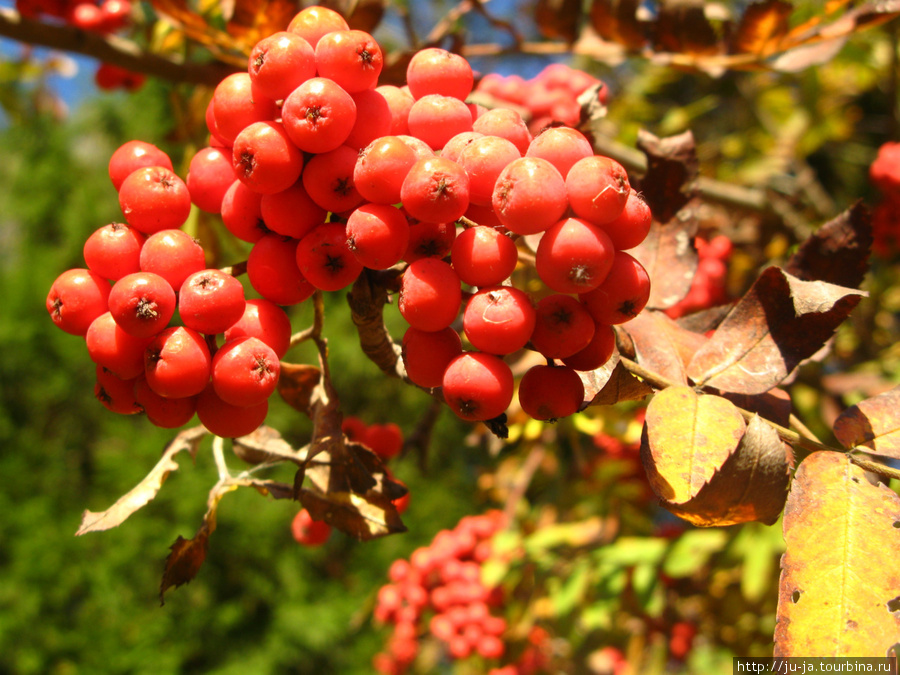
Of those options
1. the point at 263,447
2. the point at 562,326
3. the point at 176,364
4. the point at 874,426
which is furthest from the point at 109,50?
the point at 874,426

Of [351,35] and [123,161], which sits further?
[123,161]

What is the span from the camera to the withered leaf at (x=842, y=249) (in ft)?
3.14

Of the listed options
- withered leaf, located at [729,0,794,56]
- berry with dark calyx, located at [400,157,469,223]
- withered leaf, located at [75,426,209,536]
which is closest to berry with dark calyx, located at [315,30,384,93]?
berry with dark calyx, located at [400,157,469,223]

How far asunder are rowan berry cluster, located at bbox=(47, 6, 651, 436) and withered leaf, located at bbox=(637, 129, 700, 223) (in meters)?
0.35

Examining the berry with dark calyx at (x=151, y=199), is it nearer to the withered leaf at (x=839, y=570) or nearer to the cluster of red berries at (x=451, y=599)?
the withered leaf at (x=839, y=570)

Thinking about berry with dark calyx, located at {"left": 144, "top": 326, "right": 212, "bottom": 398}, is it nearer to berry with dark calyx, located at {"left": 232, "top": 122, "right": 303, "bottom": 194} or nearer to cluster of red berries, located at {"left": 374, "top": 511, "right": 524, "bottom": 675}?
berry with dark calyx, located at {"left": 232, "top": 122, "right": 303, "bottom": 194}

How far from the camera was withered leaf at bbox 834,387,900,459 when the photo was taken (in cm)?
77

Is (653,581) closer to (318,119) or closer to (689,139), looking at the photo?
(689,139)

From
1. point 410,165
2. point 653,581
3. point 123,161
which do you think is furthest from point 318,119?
point 653,581

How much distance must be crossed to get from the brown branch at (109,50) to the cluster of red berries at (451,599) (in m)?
1.75

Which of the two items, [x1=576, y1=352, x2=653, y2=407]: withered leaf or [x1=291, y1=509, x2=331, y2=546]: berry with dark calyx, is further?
[x1=291, y1=509, x2=331, y2=546]: berry with dark calyx

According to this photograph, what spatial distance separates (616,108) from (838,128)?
0.94m

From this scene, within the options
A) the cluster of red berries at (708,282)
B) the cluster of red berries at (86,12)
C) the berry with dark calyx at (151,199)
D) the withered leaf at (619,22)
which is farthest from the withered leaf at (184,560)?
the cluster of red berries at (86,12)

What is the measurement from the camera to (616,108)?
294 cm
